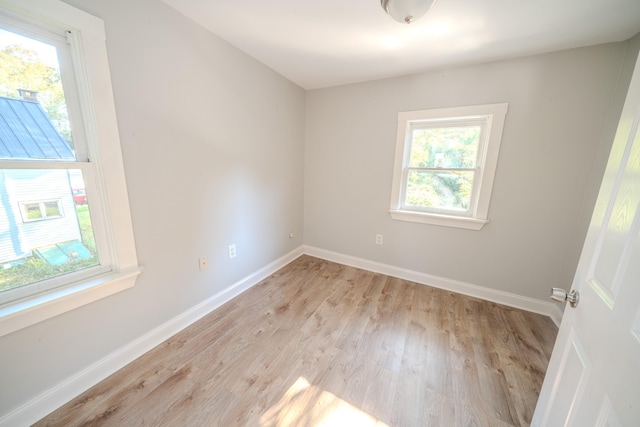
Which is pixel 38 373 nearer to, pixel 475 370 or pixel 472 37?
pixel 475 370

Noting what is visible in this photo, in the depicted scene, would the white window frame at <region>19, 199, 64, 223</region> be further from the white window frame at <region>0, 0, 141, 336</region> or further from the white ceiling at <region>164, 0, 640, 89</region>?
the white ceiling at <region>164, 0, 640, 89</region>

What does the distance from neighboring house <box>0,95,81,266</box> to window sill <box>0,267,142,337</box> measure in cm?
21

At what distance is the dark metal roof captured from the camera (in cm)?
99

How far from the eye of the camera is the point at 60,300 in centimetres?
113

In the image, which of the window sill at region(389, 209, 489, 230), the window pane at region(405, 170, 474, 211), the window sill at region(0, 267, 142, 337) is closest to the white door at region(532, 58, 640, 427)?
the window sill at region(389, 209, 489, 230)

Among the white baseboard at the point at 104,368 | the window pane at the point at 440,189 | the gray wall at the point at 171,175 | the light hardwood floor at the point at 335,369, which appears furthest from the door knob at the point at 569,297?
the white baseboard at the point at 104,368

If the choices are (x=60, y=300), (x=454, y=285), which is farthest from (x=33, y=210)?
(x=454, y=285)

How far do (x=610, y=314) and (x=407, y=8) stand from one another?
1.45m

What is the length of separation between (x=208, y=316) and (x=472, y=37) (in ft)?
10.0

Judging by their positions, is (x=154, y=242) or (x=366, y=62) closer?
(x=154, y=242)

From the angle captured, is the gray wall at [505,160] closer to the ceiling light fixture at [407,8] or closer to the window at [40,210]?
the ceiling light fixture at [407,8]

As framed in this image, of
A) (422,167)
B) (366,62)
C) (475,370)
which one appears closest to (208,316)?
(475,370)

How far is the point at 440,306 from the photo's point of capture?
2.16 metres

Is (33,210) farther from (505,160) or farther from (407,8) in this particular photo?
(505,160)
